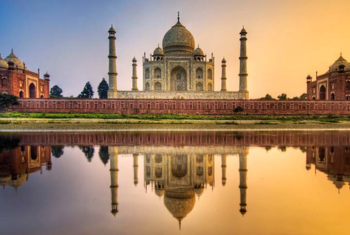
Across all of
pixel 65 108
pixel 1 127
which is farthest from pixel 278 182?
pixel 65 108

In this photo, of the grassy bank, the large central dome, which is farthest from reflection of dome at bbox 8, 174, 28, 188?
the large central dome

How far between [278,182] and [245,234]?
323 centimetres

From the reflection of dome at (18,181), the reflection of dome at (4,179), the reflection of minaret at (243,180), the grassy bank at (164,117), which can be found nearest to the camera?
the reflection of minaret at (243,180)

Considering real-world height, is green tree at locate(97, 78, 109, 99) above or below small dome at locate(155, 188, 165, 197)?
above

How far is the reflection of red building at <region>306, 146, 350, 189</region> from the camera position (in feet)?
23.7

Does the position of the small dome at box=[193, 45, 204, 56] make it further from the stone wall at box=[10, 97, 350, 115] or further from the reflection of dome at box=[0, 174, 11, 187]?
the reflection of dome at box=[0, 174, 11, 187]

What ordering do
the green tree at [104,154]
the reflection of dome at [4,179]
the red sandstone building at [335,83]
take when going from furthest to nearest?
the red sandstone building at [335,83] → the green tree at [104,154] → the reflection of dome at [4,179]

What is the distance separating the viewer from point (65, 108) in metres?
30.1

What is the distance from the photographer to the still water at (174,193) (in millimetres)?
4371

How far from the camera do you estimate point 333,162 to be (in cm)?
909

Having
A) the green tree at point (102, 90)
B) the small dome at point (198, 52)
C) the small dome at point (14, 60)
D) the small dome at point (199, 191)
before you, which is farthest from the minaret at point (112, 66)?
the small dome at point (199, 191)

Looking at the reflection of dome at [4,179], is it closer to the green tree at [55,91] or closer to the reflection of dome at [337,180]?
the reflection of dome at [337,180]

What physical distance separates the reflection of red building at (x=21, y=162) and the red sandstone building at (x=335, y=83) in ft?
112

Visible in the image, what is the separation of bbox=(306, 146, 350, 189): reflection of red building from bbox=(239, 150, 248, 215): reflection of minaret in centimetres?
190
